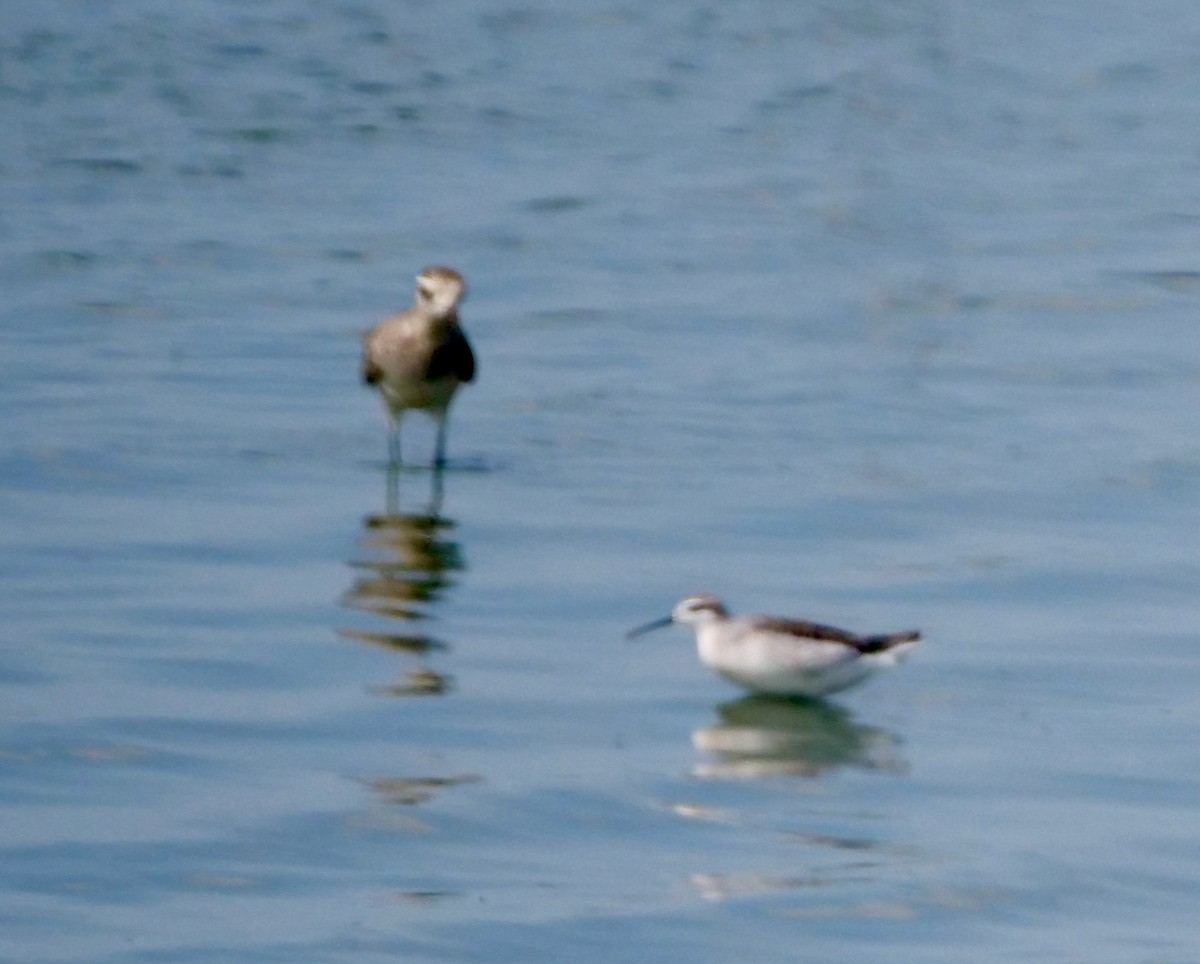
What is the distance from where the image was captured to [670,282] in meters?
21.9

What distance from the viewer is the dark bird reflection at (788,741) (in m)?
10.8

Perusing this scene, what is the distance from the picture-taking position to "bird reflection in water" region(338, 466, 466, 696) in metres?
12.0

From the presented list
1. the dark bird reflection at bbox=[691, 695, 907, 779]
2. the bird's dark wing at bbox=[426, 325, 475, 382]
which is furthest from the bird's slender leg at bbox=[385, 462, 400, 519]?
the dark bird reflection at bbox=[691, 695, 907, 779]

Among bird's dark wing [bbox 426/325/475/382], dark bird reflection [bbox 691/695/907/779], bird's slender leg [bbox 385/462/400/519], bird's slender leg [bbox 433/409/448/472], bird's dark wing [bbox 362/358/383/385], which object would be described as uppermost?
bird's dark wing [bbox 426/325/475/382]

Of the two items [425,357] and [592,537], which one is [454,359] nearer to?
[425,357]

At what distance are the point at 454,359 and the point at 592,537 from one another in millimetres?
2453

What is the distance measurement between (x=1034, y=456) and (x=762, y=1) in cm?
2418

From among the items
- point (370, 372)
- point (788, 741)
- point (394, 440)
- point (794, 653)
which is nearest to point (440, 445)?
point (394, 440)

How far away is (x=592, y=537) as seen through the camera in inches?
556

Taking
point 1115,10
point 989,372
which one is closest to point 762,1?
point 1115,10

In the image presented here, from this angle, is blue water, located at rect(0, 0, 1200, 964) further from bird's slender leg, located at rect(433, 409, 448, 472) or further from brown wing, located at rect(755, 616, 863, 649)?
brown wing, located at rect(755, 616, 863, 649)

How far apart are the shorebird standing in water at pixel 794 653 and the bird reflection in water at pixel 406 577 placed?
1.07 m

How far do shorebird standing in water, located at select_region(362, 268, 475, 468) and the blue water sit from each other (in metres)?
0.31

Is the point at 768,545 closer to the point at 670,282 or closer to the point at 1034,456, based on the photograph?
the point at 1034,456
